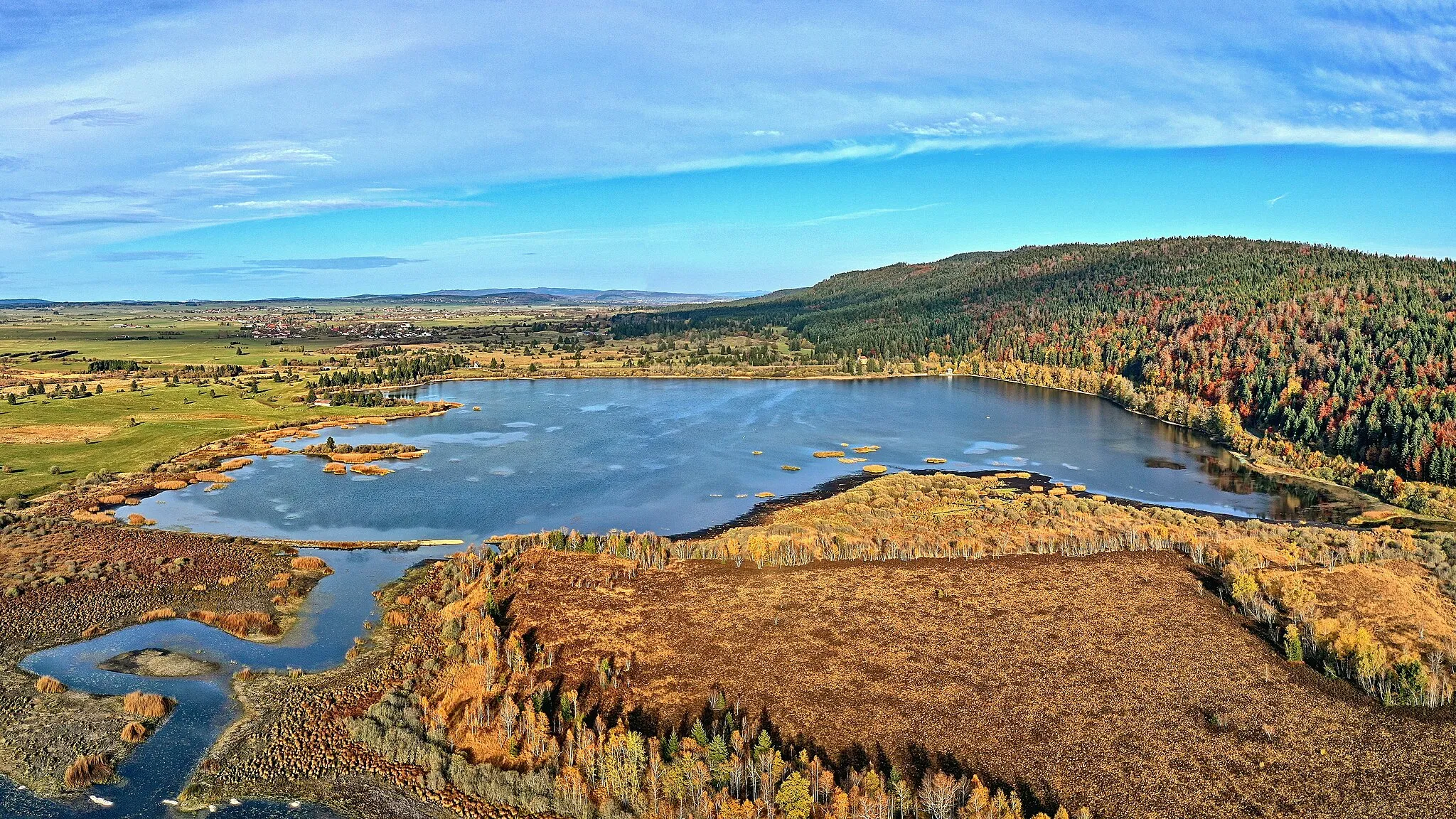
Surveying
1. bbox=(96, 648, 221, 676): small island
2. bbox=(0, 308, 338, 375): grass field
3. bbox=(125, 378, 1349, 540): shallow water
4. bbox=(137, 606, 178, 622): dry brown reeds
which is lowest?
bbox=(96, 648, 221, 676): small island

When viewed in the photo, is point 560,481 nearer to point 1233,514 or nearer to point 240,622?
point 240,622

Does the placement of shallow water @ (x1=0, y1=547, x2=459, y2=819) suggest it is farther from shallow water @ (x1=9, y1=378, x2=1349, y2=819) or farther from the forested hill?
the forested hill

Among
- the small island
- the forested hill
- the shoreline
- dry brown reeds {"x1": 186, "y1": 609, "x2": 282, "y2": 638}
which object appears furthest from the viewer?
the forested hill

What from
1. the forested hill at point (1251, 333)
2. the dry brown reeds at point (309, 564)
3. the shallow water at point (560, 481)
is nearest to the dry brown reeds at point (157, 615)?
the shallow water at point (560, 481)

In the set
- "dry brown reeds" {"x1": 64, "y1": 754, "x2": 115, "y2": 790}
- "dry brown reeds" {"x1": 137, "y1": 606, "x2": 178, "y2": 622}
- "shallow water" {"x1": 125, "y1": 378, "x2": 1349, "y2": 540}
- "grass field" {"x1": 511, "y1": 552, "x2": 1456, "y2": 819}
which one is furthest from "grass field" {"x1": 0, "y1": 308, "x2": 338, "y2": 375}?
"grass field" {"x1": 511, "y1": 552, "x2": 1456, "y2": 819}

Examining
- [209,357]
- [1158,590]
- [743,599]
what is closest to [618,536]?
[743,599]

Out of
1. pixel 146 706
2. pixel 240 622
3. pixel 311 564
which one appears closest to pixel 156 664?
pixel 240 622

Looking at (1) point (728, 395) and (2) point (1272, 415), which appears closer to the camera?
(2) point (1272, 415)

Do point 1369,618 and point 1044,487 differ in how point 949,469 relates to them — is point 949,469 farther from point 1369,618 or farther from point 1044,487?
point 1369,618
